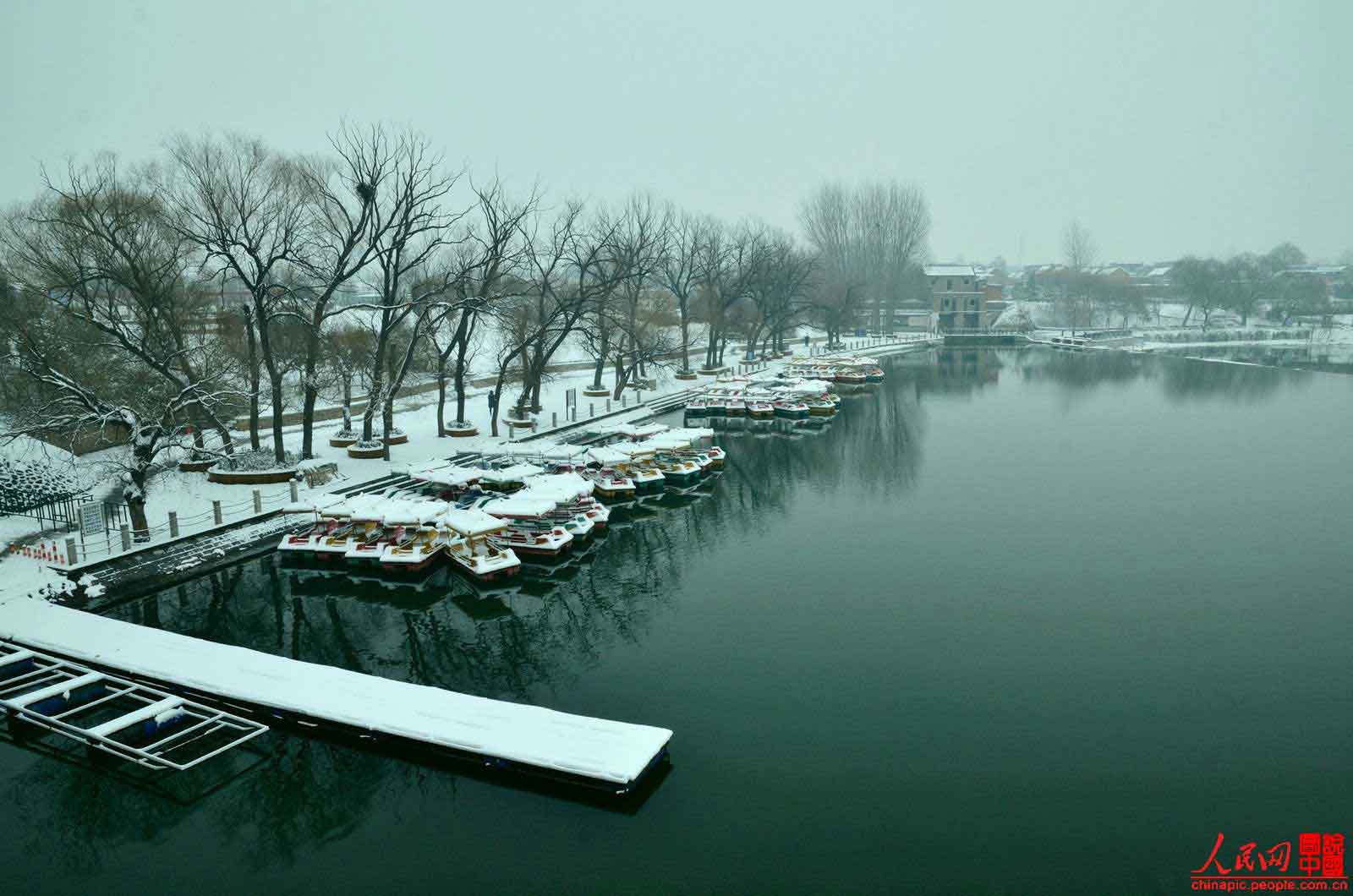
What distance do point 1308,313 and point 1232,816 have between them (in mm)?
153201

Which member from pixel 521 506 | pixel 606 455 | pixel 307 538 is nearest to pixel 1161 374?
pixel 606 455

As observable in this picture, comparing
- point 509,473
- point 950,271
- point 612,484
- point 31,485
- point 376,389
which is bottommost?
point 612,484

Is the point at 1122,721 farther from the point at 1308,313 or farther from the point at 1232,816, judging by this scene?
the point at 1308,313

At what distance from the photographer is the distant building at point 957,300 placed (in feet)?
421

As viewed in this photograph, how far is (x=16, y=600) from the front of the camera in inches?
811

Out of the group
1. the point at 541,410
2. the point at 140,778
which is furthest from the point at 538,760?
the point at 541,410

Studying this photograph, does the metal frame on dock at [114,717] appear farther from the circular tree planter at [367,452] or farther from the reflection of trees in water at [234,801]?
the circular tree planter at [367,452]

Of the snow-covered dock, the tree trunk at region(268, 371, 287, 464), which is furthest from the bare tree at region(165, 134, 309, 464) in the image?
the snow-covered dock

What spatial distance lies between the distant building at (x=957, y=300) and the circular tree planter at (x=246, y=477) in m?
114

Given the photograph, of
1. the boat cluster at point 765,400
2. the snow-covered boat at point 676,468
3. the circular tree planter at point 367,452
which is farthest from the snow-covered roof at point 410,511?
the boat cluster at point 765,400

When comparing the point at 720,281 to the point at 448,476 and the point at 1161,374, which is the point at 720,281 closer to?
the point at 1161,374

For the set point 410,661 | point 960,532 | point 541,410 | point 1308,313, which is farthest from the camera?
point 1308,313

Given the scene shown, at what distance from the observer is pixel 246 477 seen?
31.0 metres
